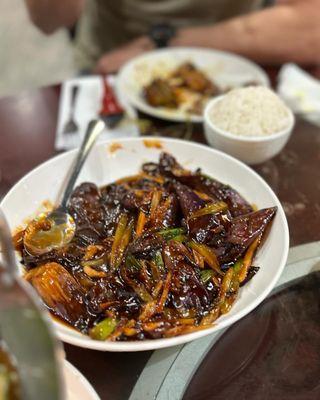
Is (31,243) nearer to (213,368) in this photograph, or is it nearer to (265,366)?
(213,368)

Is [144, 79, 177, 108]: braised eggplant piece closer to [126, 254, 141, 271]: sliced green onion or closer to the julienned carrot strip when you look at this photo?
the julienned carrot strip

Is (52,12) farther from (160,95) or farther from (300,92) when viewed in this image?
(300,92)

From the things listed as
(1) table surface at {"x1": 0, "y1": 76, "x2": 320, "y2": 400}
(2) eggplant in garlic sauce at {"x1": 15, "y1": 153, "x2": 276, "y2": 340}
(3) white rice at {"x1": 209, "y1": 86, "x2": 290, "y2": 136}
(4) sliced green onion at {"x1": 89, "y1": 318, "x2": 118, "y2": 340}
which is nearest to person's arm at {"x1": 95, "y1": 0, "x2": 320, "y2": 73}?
(1) table surface at {"x1": 0, "y1": 76, "x2": 320, "y2": 400}

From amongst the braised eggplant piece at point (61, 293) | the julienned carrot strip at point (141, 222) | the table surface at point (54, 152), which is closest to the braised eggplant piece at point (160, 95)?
the table surface at point (54, 152)

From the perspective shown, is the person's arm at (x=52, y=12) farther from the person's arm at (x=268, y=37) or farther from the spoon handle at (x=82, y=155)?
the spoon handle at (x=82, y=155)

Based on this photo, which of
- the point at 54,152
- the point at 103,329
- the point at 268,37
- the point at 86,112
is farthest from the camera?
the point at 268,37

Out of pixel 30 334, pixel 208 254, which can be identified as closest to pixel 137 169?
pixel 208 254

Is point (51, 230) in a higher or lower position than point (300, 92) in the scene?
higher
